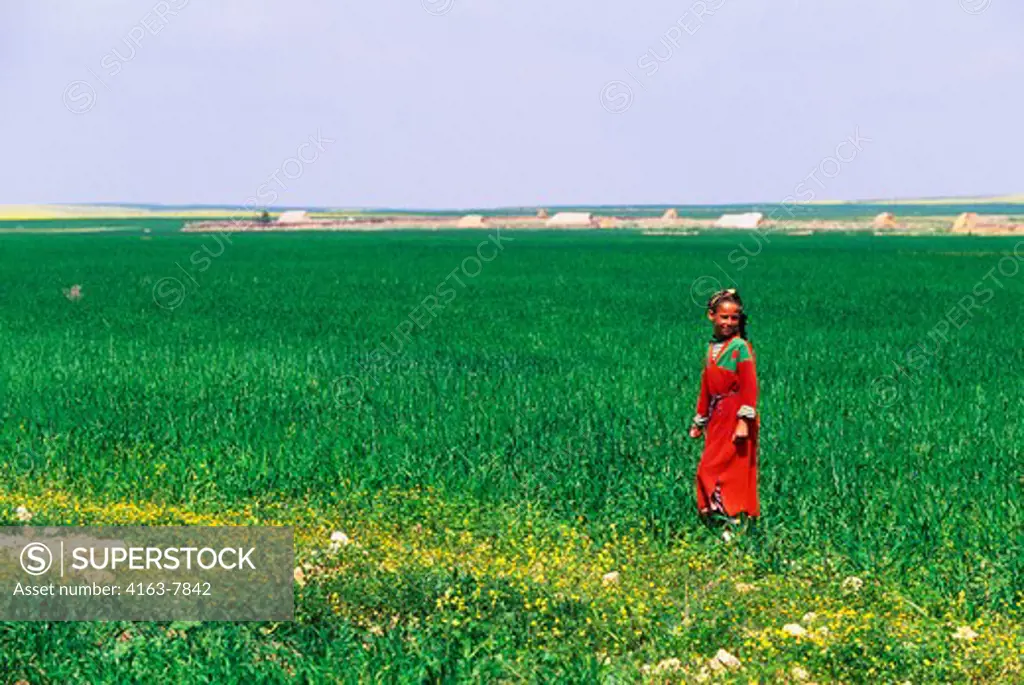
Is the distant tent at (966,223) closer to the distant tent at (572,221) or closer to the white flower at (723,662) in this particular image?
the distant tent at (572,221)

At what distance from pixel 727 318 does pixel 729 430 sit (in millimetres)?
797

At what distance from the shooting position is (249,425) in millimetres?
12719

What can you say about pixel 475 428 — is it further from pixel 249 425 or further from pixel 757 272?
pixel 757 272

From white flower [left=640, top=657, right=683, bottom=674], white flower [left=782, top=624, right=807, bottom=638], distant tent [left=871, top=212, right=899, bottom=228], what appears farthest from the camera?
distant tent [left=871, top=212, right=899, bottom=228]

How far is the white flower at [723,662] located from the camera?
6555mm

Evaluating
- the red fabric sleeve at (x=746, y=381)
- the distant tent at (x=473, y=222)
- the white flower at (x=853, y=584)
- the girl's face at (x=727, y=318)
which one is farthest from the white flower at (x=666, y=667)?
the distant tent at (x=473, y=222)

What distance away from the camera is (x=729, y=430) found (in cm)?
870

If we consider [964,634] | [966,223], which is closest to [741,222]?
[966,223]

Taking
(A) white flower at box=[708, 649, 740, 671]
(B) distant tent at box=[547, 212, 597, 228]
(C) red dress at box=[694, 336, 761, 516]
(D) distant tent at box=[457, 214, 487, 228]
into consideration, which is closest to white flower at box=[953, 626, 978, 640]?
(A) white flower at box=[708, 649, 740, 671]

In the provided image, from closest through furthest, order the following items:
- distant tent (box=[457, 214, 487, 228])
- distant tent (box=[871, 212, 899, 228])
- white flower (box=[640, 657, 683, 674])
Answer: white flower (box=[640, 657, 683, 674]) < distant tent (box=[871, 212, 899, 228]) < distant tent (box=[457, 214, 487, 228])

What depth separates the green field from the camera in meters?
6.70

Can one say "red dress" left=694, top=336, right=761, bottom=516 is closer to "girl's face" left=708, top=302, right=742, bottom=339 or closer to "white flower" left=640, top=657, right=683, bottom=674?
"girl's face" left=708, top=302, right=742, bottom=339

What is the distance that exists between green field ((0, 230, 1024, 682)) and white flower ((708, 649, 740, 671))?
11 centimetres

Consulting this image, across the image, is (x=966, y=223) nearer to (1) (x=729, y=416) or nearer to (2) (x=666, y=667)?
(1) (x=729, y=416)
